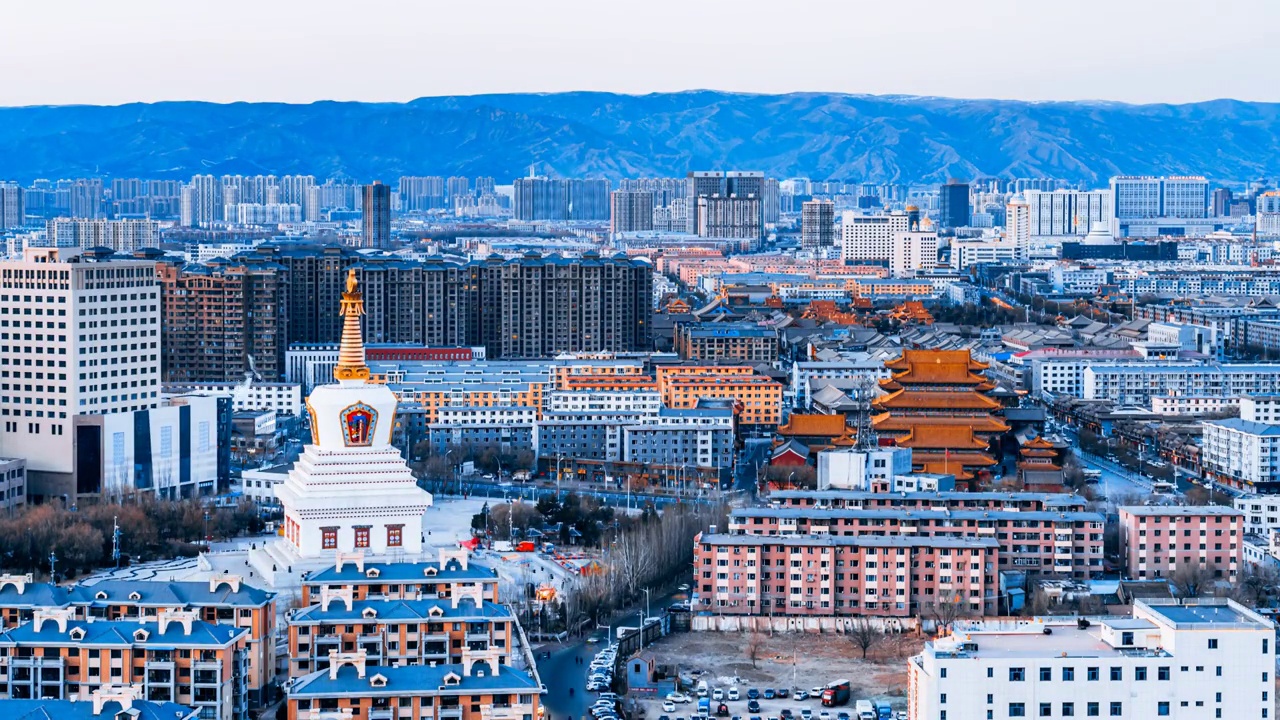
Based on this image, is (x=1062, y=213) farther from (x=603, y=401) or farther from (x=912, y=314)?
(x=603, y=401)

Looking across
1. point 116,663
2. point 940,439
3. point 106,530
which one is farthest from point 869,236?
point 116,663

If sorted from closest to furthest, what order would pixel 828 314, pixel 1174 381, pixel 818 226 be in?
pixel 1174 381
pixel 828 314
pixel 818 226

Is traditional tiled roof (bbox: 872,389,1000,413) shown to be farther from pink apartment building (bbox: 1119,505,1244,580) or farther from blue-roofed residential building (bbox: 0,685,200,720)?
blue-roofed residential building (bbox: 0,685,200,720)

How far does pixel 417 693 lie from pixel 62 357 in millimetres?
14662

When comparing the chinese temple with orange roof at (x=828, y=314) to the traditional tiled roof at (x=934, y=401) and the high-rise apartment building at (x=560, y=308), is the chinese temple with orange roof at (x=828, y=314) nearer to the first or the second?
the high-rise apartment building at (x=560, y=308)

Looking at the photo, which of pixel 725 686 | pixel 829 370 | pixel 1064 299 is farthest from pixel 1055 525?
pixel 1064 299

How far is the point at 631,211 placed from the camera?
117125mm

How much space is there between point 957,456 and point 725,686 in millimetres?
13455

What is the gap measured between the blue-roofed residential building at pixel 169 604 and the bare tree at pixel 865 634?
562cm

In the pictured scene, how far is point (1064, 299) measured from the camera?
71125 millimetres

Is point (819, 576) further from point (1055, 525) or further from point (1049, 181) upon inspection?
point (1049, 181)

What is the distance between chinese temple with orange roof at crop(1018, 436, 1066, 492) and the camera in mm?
32062

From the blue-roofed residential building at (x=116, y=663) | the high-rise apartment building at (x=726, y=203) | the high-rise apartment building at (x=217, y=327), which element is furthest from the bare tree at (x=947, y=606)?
the high-rise apartment building at (x=726, y=203)

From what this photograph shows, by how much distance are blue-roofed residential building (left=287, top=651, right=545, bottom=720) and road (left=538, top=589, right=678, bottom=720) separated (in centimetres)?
216
